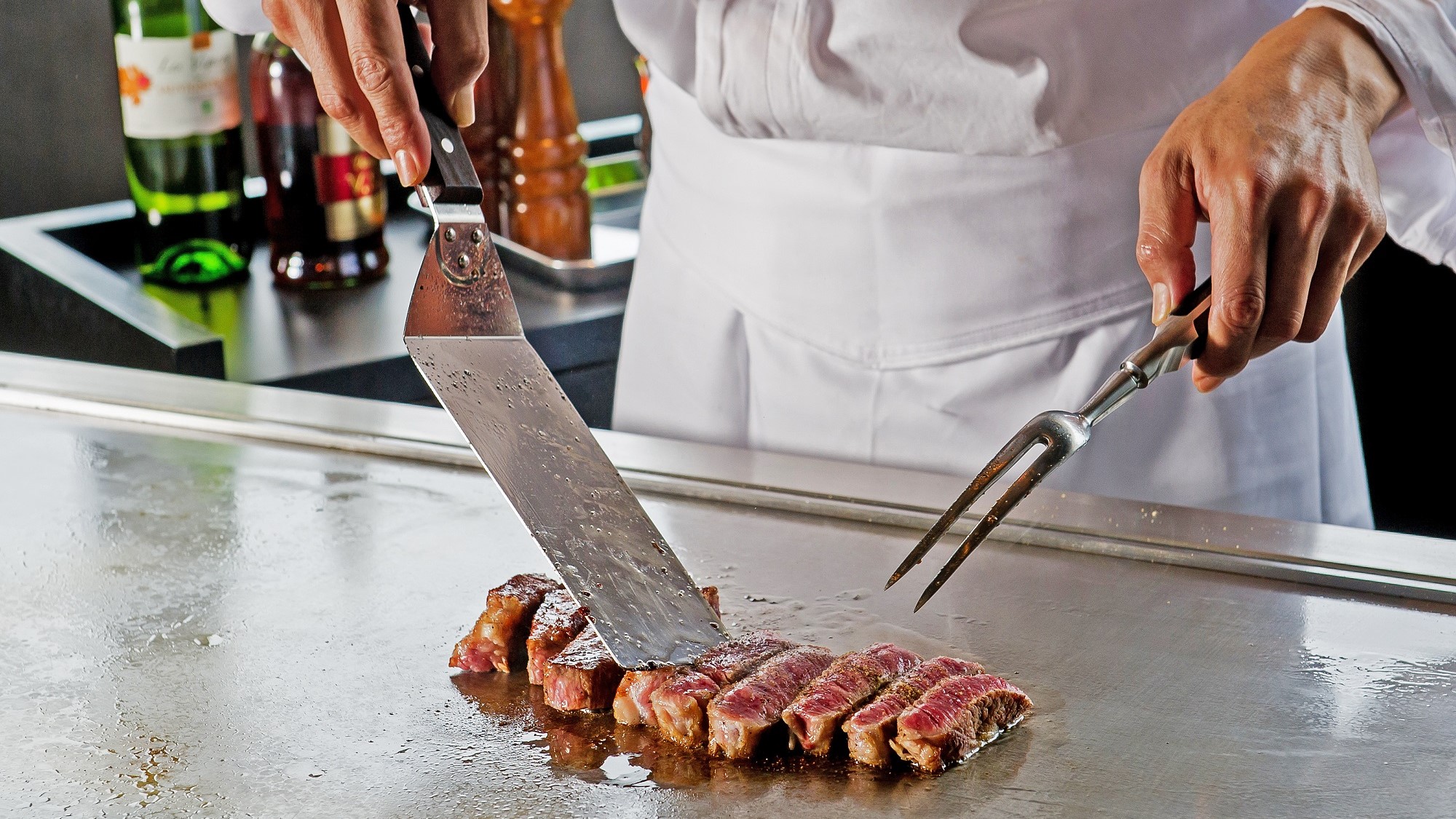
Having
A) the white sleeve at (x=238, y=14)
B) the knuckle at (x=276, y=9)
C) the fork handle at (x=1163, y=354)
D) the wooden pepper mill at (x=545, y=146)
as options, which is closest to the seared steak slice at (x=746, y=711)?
the fork handle at (x=1163, y=354)

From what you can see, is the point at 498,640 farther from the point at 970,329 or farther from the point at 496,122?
the point at 496,122

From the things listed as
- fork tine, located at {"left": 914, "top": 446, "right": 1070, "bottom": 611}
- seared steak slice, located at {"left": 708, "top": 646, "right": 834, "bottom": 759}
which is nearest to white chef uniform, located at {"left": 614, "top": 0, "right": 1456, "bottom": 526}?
fork tine, located at {"left": 914, "top": 446, "right": 1070, "bottom": 611}

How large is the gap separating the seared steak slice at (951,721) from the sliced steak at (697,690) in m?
0.12

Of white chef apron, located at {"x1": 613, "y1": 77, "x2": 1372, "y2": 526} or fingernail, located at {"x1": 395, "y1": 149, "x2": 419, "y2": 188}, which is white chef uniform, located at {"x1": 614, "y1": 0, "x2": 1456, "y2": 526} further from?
fingernail, located at {"x1": 395, "y1": 149, "x2": 419, "y2": 188}

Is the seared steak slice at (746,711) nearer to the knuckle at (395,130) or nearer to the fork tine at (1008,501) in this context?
the fork tine at (1008,501)

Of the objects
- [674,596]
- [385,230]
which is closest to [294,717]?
[674,596]

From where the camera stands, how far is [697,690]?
0.95 metres

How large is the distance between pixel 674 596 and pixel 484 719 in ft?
0.53

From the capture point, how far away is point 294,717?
97 cm

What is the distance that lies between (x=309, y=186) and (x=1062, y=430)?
1395 mm

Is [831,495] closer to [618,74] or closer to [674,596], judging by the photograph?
[674,596]

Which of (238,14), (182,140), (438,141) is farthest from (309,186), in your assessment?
(438,141)

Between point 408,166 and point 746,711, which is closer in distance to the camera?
point 746,711

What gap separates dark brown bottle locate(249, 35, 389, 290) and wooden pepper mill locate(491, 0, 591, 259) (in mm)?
214
